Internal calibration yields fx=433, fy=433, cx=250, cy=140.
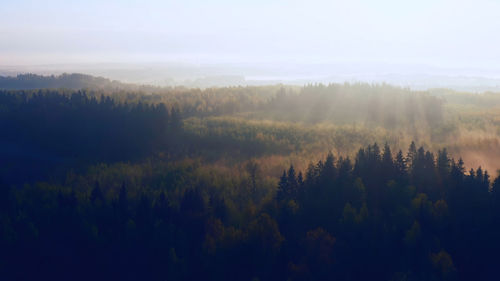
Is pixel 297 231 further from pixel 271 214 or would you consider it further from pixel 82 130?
pixel 82 130

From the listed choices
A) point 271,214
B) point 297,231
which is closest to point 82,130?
point 271,214

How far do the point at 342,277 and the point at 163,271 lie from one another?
60.5 feet

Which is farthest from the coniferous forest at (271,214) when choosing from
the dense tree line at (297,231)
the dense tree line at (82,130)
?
the dense tree line at (82,130)

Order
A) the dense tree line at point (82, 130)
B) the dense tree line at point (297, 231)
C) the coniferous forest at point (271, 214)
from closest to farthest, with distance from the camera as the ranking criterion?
the dense tree line at point (297, 231) → the coniferous forest at point (271, 214) → the dense tree line at point (82, 130)

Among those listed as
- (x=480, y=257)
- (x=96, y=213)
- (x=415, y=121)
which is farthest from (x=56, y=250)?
(x=415, y=121)

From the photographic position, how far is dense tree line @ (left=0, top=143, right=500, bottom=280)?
4041 centimetres

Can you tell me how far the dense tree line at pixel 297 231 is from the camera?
4041cm

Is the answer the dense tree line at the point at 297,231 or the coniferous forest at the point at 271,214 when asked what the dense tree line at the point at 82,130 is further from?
the dense tree line at the point at 297,231

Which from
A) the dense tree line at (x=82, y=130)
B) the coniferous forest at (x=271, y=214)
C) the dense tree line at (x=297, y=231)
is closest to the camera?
the dense tree line at (x=297, y=231)

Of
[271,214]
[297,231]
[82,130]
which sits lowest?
[297,231]

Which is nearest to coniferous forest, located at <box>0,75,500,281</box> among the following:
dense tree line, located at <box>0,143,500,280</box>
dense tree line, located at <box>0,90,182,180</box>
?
dense tree line, located at <box>0,143,500,280</box>

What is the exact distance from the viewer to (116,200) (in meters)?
54.9

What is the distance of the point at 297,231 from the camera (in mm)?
45719

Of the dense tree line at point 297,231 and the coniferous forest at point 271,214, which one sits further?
the coniferous forest at point 271,214
